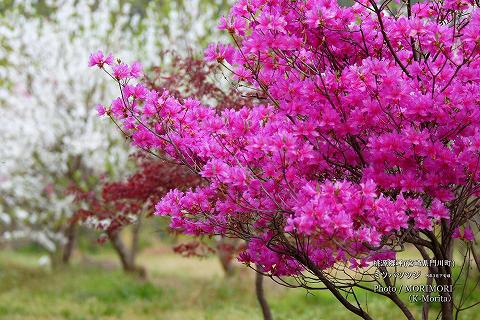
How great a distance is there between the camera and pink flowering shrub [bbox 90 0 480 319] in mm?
3158

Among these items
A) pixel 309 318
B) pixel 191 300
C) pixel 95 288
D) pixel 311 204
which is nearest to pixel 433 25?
pixel 311 204

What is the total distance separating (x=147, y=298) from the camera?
10508 millimetres

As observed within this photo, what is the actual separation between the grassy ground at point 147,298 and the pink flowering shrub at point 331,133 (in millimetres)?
4850

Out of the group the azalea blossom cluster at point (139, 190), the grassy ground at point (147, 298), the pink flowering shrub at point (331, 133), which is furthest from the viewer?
the grassy ground at point (147, 298)

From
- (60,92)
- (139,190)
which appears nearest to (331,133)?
(139,190)

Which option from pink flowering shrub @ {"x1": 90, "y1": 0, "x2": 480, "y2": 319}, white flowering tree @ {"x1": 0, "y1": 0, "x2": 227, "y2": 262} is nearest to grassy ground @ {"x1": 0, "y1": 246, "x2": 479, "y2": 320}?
white flowering tree @ {"x1": 0, "y1": 0, "x2": 227, "y2": 262}

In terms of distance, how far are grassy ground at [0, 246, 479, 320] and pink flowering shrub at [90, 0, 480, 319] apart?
15.9 ft

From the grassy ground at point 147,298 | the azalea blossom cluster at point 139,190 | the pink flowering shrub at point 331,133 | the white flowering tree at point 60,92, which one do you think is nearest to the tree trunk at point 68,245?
the grassy ground at point 147,298

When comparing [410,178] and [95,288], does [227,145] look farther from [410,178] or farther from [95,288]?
[95,288]

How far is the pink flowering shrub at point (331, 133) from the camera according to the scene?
124 inches

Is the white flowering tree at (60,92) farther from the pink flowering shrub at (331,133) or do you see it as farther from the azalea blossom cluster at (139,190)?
the pink flowering shrub at (331,133)

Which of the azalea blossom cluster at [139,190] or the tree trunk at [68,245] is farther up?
the tree trunk at [68,245]

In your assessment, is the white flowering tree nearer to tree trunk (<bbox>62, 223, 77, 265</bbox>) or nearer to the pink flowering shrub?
tree trunk (<bbox>62, 223, 77, 265</bbox>)

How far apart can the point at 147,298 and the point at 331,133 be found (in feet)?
25.7
